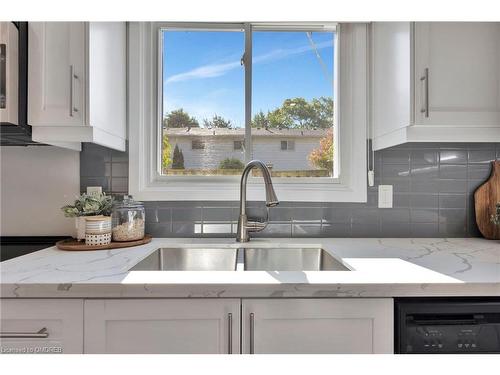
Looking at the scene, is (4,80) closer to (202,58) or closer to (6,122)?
(6,122)

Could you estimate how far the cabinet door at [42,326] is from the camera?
2.90ft

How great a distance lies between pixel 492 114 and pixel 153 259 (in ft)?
4.81

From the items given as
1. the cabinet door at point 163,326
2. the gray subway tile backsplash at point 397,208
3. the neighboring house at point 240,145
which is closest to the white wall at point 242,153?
the neighboring house at point 240,145

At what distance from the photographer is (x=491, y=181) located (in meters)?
1.57

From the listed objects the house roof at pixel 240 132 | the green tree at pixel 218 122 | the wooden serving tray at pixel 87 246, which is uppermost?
the green tree at pixel 218 122

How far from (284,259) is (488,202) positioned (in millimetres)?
1034

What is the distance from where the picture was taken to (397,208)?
161 centimetres

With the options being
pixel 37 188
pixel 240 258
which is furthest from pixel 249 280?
pixel 37 188

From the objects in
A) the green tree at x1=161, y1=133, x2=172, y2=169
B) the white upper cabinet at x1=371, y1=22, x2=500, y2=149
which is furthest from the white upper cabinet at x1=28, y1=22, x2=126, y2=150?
the white upper cabinet at x1=371, y1=22, x2=500, y2=149

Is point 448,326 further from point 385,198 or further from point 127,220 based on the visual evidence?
point 127,220

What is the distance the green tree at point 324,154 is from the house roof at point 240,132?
0.10ft

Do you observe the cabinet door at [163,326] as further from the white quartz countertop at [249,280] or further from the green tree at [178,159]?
the green tree at [178,159]

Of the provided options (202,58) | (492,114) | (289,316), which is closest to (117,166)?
(202,58)

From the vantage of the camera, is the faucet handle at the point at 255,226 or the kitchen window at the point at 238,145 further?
the kitchen window at the point at 238,145
